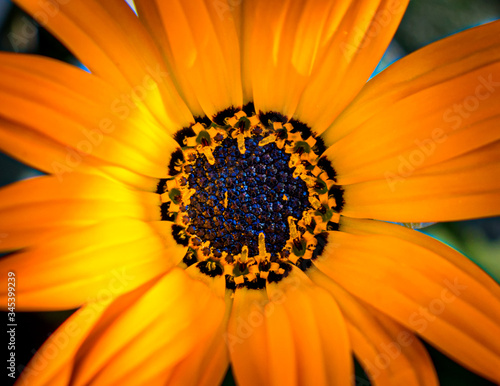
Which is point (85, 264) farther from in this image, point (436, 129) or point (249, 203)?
point (436, 129)

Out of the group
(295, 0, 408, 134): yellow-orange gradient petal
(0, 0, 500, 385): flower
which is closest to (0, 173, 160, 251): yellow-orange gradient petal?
(0, 0, 500, 385): flower

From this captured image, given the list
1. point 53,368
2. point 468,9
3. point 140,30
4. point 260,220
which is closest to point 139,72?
point 140,30

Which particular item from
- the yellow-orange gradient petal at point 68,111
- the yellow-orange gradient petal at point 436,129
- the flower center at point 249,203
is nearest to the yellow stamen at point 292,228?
the flower center at point 249,203

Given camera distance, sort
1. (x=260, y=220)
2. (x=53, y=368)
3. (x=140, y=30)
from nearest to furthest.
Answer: (x=53, y=368) < (x=140, y=30) < (x=260, y=220)

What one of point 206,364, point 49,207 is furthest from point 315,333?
point 49,207

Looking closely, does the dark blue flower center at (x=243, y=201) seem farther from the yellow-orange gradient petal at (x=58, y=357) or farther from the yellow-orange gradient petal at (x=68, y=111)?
the yellow-orange gradient petal at (x=58, y=357)

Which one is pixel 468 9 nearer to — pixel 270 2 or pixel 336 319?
pixel 270 2
